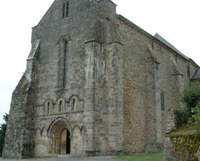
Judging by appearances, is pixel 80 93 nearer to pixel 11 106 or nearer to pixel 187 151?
pixel 11 106

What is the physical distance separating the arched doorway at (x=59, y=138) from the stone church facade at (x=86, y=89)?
3.0 inches

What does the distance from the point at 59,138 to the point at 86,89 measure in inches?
201

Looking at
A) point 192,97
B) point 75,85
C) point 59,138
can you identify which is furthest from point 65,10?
point 192,97

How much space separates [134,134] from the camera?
21.5 meters

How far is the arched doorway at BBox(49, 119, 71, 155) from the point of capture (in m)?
21.0

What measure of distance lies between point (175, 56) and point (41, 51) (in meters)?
15.8

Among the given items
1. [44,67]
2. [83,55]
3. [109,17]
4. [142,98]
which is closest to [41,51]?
[44,67]

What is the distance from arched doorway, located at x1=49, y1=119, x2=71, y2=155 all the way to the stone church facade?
76mm

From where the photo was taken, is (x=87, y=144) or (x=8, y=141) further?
(x=8, y=141)

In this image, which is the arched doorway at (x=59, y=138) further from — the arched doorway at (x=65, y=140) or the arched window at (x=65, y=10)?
the arched window at (x=65, y=10)

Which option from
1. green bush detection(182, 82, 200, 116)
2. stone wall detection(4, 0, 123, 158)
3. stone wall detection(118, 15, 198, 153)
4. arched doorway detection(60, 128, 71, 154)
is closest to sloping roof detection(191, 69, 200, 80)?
stone wall detection(118, 15, 198, 153)

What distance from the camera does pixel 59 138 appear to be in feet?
70.1

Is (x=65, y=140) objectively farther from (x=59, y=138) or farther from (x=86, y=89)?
(x=86, y=89)

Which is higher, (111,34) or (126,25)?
(126,25)
